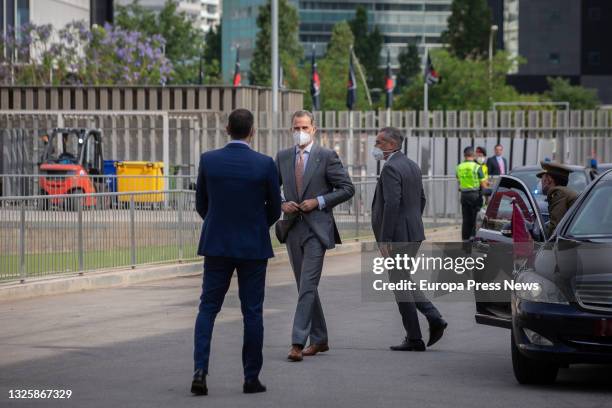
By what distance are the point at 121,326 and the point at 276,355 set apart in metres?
2.77

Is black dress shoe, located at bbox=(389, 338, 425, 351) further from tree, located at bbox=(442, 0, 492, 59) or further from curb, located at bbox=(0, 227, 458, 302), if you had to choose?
tree, located at bbox=(442, 0, 492, 59)

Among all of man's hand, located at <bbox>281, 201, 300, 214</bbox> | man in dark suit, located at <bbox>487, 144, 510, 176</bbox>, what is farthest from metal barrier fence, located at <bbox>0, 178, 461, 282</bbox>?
man in dark suit, located at <bbox>487, 144, 510, 176</bbox>

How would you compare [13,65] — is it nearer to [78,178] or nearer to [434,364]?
[78,178]

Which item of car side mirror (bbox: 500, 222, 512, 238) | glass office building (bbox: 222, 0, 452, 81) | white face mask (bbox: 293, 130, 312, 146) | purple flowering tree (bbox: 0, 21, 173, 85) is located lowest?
car side mirror (bbox: 500, 222, 512, 238)

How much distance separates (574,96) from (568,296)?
105362 mm

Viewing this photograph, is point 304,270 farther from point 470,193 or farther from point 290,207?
point 470,193

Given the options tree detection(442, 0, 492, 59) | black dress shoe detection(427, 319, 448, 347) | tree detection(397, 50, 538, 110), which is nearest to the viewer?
black dress shoe detection(427, 319, 448, 347)

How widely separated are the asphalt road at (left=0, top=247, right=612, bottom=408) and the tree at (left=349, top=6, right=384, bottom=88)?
132m

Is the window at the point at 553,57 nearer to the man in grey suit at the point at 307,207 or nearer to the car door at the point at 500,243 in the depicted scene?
the car door at the point at 500,243

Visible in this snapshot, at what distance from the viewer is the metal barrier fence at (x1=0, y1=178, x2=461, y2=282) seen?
696 inches

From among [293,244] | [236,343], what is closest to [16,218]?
[236,343]

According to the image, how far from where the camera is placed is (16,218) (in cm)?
1773

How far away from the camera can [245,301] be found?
9953mm

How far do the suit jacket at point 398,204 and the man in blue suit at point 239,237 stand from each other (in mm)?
2403
